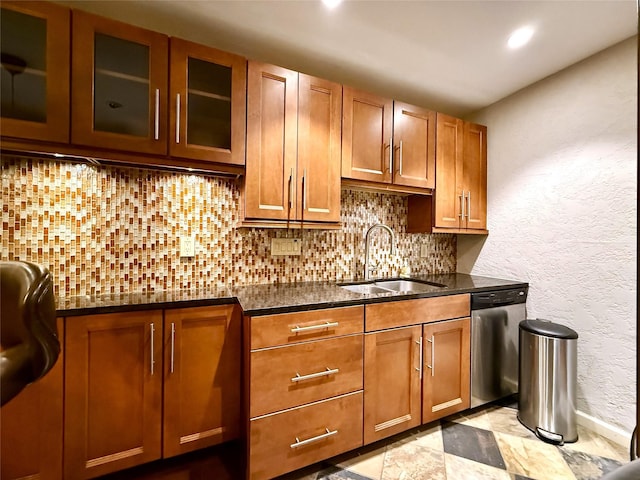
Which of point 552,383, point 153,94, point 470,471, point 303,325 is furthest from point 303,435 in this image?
point 153,94

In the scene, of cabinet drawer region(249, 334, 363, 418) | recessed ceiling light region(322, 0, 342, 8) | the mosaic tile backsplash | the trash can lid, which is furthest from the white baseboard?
recessed ceiling light region(322, 0, 342, 8)

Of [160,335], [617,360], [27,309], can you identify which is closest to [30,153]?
[160,335]

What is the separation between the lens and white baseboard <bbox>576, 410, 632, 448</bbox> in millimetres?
1713

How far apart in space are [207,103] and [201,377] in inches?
57.3

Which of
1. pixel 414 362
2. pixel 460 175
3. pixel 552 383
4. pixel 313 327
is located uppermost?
pixel 460 175

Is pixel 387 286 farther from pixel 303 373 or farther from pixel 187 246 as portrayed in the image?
pixel 187 246

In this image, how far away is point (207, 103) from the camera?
1.61 meters

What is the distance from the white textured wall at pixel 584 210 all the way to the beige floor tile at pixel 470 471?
0.89 meters

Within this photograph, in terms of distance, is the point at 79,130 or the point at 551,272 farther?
the point at 551,272

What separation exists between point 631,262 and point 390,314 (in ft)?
4.71

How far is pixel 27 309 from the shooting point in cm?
55

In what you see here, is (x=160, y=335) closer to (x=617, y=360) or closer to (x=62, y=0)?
(x=62, y=0)

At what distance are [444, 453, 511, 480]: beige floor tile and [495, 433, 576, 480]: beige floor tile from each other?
0.08m

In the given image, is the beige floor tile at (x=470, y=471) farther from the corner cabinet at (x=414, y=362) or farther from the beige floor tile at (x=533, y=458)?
Answer: the corner cabinet at (x=414, y=362)
